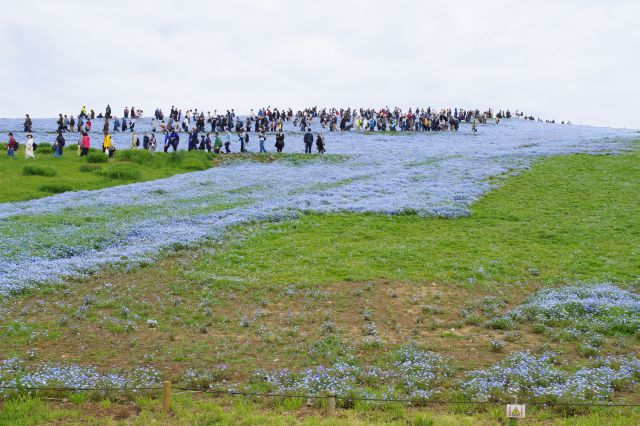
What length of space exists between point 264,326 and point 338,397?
503 cm

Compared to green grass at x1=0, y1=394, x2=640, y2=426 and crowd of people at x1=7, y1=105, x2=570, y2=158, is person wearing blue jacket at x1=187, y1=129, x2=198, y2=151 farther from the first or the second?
green grass at x1=0, y1=394, x2=640, y2=426

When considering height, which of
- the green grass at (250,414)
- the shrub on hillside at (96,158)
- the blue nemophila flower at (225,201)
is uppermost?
the shrub on hillside at (96,158)

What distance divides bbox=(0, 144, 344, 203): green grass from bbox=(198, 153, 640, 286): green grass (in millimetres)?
17621

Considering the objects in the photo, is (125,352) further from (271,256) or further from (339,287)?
(271,256)

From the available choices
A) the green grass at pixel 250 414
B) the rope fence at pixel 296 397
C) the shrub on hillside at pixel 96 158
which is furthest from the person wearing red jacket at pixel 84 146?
the green grass at pixel 250 414

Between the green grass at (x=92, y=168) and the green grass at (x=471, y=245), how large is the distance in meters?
17.6

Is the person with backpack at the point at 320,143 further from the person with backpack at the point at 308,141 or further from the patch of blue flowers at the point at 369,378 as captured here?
the patch of blue flowers at the point at 369,378

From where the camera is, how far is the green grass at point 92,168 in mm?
37094

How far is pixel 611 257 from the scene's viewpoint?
22797mm

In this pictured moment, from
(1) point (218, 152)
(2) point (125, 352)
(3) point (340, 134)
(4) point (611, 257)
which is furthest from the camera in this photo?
(3) point (340, 134)

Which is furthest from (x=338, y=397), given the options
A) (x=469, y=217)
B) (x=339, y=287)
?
(x=469, y=217)

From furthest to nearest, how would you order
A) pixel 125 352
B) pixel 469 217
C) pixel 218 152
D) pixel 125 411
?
pixel 218 152
pixel 469 217
pixel 125 352
pixel 125 411

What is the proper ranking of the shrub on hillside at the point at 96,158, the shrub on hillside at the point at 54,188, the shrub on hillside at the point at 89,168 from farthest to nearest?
1. the shrub on hillside at the point at 96,158
2. the shrub on hillside at the point at 89,168
3. the shrub on hillside at the point at 54,188

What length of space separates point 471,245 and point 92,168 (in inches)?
1198
